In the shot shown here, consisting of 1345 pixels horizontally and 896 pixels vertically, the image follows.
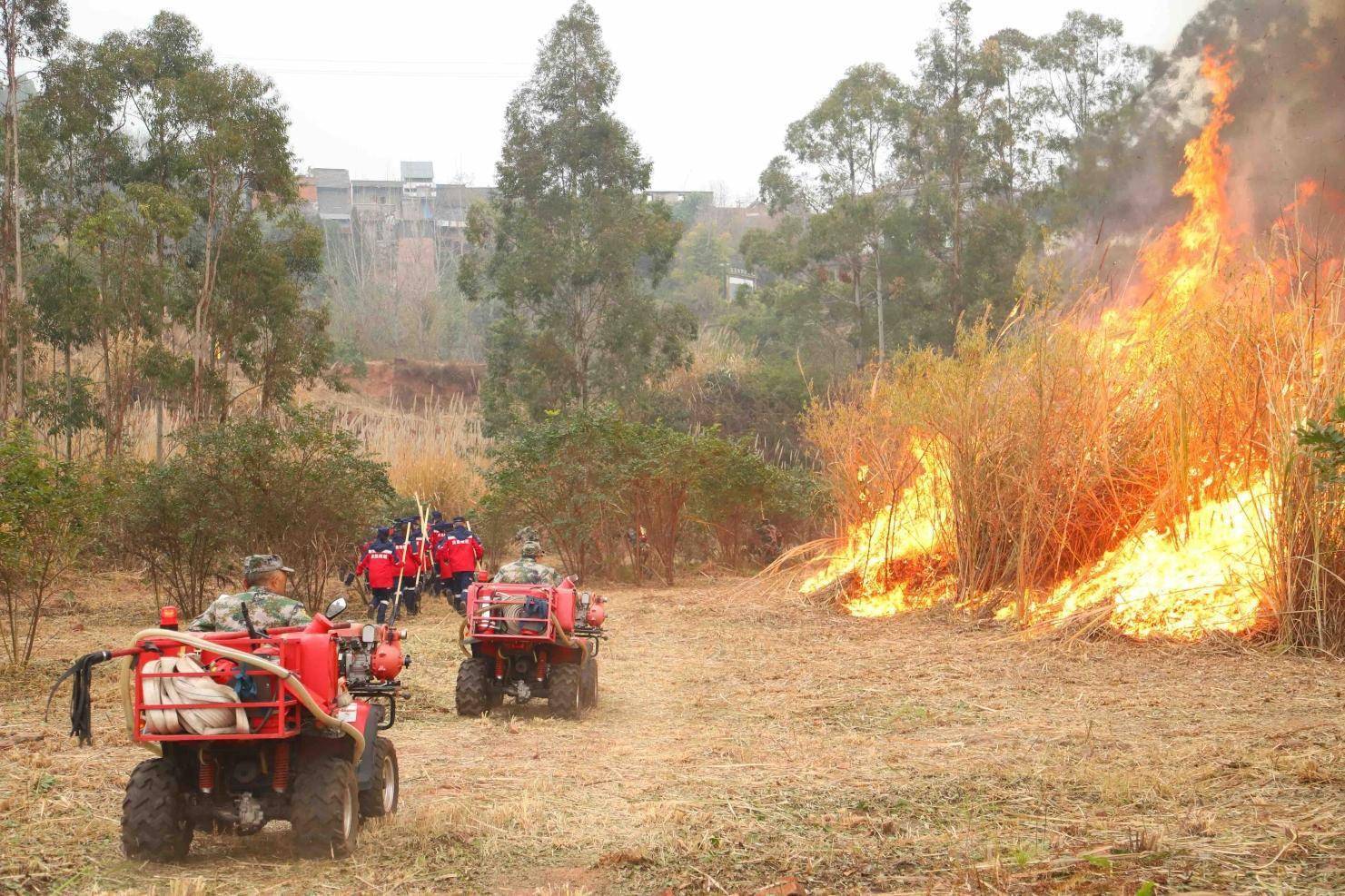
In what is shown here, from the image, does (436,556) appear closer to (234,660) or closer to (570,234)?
(234,660)

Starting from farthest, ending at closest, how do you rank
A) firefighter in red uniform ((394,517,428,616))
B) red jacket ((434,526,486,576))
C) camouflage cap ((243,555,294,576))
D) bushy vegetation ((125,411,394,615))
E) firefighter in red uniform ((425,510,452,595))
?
firefighter in red uniform ((425,510,452,595)) < red jacket ((434,526,486,576)) < firefighter in red uniform ((394,517,428,616)) < bushy vegetation ((125,411,394,615)) < camouflage cap ((243,555,294,576))

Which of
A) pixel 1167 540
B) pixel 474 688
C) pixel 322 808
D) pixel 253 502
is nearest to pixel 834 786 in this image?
pixel 322 808

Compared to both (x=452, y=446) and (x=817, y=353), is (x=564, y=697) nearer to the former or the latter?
(x=452, y=446)

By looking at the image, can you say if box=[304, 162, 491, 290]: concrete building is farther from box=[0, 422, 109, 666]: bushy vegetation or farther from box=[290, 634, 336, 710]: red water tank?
box=[290, 634, 336, 710]: red water tank

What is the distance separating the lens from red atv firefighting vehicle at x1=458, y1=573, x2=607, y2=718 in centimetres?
899

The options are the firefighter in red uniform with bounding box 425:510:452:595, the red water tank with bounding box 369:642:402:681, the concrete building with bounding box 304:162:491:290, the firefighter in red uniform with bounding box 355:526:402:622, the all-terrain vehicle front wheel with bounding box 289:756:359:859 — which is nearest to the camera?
the all-terrain vehicle front wheel with bounding box 289:756:359:859

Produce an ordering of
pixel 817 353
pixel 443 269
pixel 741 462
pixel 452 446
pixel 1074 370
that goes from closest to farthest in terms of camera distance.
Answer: pixel 1074 370 < pixel 741 462 < pixel 452 446 < pixel 817 353 < pixel 443 269

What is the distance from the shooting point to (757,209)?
82.1 meters

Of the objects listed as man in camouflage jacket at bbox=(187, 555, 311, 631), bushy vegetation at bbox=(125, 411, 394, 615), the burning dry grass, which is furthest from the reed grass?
man in camouflage jacket at bbox=(187, 555, 311, 631)

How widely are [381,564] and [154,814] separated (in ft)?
33.9

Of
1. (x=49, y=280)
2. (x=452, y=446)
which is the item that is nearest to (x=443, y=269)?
(x=452, y=446)

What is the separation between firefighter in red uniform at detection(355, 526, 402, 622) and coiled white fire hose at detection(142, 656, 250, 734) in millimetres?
10281

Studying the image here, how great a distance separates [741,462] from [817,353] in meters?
20.7

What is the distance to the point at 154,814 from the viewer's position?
521 cm
